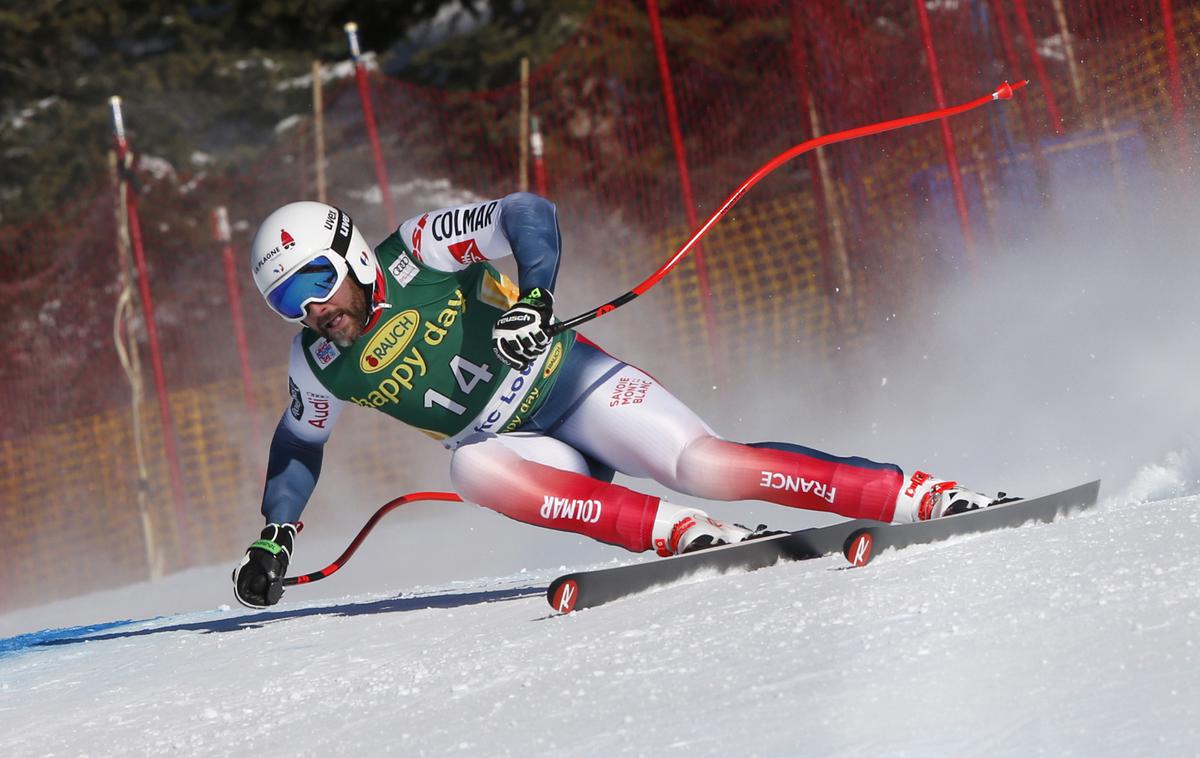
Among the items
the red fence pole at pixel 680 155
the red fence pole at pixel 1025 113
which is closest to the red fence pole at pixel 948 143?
the red fence pole at pixel 1025 113

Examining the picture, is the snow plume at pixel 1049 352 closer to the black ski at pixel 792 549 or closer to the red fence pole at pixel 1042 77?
the red fence pole at pixel 1042 77

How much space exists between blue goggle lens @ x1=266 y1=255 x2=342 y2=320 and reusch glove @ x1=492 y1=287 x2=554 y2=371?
56 cm

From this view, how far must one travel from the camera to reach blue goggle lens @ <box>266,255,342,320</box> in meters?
4.36

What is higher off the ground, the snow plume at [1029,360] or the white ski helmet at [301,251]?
the white ski helmet at [301,251]

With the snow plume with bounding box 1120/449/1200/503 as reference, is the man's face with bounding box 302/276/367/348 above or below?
above

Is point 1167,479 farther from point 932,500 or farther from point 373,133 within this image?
point 373,133

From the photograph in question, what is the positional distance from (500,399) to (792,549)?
3.44ft

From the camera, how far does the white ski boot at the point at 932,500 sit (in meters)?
4.19

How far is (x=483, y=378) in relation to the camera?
15.2 ft

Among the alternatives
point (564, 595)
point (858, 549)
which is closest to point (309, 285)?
point (564, 595)

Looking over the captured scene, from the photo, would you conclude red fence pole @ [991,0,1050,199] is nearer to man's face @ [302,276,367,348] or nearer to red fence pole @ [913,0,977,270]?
red fence pole @ [913,0,977,270]

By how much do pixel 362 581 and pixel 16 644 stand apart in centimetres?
224

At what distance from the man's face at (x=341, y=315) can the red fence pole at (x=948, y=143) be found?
4.60 meters

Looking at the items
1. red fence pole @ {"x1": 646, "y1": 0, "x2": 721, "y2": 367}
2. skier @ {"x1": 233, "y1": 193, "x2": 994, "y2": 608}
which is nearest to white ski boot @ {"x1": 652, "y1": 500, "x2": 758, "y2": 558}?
skier @ {"x1": 233, "y1": 193, "x2": 994, "y2": 608}
